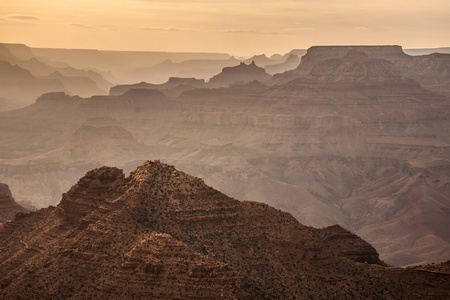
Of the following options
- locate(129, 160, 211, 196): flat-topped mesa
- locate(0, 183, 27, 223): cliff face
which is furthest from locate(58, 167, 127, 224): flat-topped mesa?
locate(0, 183, 27, 223): cliff face

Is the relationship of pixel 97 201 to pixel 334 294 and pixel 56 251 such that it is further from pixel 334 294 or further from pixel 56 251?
pixel 334 294

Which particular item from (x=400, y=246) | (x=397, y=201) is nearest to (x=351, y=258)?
(x=400, y=246)

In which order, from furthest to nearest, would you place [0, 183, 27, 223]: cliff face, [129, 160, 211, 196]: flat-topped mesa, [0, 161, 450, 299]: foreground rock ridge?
[0, 183, 27, 223]: cliff face → [129, 160, 211, 196]: flat-topped mesa → [0, 161, 450, 299]: foreground rock ridge

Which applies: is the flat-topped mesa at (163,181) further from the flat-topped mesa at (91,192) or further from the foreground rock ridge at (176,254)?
the flat-topped mesa at (91,192)

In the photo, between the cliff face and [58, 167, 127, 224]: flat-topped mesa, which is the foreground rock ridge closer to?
[58, 167, 127, 224]: flat-topped mesa

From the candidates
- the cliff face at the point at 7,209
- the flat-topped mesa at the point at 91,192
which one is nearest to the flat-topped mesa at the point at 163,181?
the flat-topped mesa at the point at 91,192

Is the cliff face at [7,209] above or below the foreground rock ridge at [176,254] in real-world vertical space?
below
